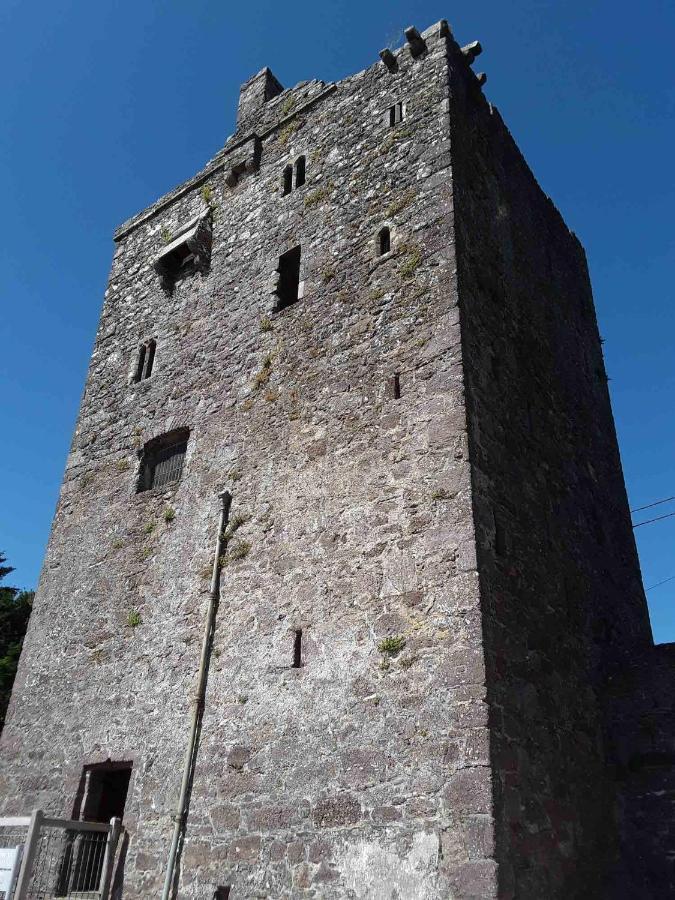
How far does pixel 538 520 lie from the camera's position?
30.4 feet

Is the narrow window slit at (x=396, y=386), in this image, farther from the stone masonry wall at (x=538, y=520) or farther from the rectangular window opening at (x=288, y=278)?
the rectangular window opening at (x=288, y=278)

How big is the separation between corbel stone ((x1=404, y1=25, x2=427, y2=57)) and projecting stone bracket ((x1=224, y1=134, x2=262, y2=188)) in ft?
10.4

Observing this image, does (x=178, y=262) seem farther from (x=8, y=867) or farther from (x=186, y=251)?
(x=8, y=867)

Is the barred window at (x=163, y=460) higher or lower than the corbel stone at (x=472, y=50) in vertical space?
lower

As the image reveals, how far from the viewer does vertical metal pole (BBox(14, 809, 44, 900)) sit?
7.11 metres

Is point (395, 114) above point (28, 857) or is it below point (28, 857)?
above

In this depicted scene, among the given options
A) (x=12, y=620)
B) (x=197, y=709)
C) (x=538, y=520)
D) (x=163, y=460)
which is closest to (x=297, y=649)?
(x=197, y=709)

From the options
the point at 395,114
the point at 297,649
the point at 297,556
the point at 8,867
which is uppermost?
the point at 395,114

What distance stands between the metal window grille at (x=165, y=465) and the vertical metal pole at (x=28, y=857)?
4.71m

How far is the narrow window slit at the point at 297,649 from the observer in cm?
820

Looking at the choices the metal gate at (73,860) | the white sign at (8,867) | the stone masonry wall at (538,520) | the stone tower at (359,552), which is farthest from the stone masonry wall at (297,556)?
the white sign at (8,867)

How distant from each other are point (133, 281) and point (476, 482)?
29.3 ft

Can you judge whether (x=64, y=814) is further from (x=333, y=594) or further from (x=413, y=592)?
(x=413, y=592)

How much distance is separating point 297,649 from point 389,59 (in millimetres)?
8870
